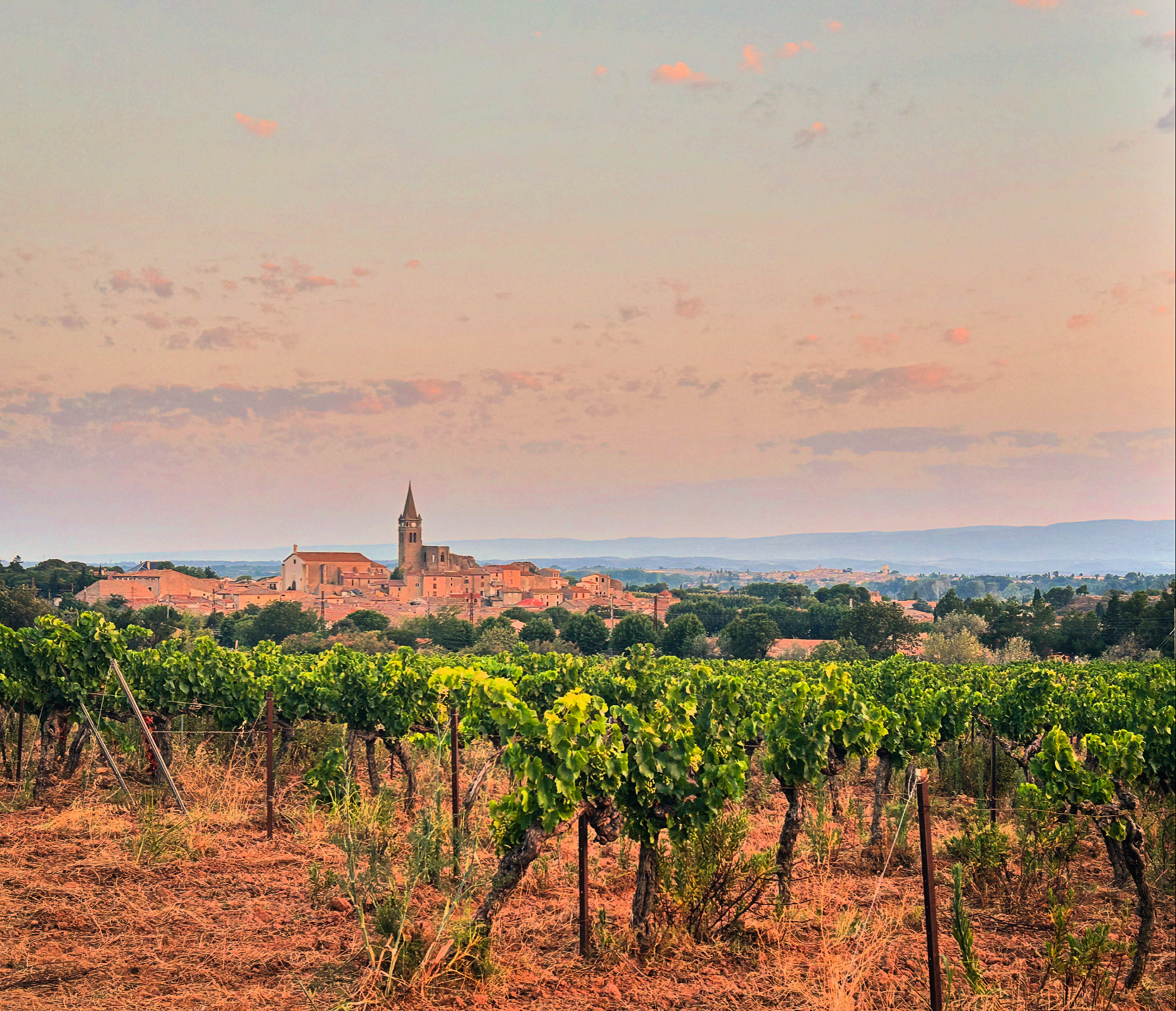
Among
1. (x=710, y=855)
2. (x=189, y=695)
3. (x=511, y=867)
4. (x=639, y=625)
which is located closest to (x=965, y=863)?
(x=710, y=855)

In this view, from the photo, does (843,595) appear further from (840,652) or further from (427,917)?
(427,917)

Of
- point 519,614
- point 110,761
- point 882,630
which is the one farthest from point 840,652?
point 519,614

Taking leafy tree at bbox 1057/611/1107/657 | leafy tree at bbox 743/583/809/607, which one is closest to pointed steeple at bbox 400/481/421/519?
leafy tree at bbox 743/583/809/607

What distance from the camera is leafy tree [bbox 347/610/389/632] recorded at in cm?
8038

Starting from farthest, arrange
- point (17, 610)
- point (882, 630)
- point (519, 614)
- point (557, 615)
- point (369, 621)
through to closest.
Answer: point (557, 615) < point (519, 614) < point (369, 621) < point (882, 630) < point (17, 610)

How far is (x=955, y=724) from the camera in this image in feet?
35.3

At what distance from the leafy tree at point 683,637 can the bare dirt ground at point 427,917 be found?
58.9 metres

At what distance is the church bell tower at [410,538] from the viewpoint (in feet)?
513

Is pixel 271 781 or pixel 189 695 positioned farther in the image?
pixel 189 695

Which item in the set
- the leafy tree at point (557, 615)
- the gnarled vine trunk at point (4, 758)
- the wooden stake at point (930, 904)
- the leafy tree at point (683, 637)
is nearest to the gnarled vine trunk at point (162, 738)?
the gnarled vine trunk at point (4, 758)

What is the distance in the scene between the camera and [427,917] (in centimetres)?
623

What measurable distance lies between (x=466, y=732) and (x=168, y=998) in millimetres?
3002

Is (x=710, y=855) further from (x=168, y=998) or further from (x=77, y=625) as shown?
(x=77, y=625)

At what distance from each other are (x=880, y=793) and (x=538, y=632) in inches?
2604
